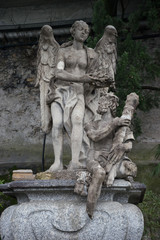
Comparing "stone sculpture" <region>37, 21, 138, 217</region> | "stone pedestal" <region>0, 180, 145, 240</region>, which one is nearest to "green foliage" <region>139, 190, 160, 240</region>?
"stone sculpture" <region>37, 21, 138, 217</region>

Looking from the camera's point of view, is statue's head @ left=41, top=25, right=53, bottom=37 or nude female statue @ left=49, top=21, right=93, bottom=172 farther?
statue's head @ left=41, top=25, right=53, bottom=37

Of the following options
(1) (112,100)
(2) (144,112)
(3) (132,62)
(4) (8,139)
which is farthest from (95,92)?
(4) (8,139)

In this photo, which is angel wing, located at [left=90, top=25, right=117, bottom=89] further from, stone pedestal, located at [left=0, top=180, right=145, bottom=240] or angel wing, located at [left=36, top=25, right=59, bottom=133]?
stone pedestal, located at [left=0, top=180, right=145, bottom=240]

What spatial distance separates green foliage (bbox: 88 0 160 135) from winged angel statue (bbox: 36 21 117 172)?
6.03 ft

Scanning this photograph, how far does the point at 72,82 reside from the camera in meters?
5.12

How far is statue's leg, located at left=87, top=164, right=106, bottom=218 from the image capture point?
3963 millimetres

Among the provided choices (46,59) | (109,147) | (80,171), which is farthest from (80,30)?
(80,171)

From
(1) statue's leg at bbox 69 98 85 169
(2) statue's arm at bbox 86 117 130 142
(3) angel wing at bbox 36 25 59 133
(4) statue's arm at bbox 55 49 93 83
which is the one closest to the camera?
(2) statue's arm at bbox 86 117 130 142

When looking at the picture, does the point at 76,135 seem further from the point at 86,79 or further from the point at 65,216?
the point at 65,216

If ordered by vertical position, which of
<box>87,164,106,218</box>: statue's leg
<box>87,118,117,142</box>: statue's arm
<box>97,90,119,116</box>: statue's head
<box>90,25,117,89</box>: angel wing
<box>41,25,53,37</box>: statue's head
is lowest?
<box>87,164,106,218</box>: statue's leg

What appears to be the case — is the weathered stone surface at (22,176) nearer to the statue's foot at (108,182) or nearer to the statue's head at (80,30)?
the statue's foot at (108,182)

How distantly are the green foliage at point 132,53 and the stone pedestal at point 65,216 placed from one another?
3053 millimetres

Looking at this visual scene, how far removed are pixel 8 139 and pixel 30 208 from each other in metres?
4.85

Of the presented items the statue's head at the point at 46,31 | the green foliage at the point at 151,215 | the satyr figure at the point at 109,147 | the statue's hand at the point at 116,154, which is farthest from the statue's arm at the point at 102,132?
the green foliage at the point at 151,215
